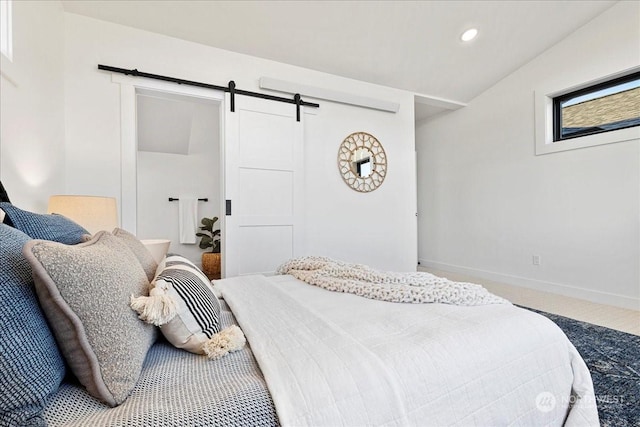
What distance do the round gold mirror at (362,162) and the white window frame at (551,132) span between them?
6.00 feet

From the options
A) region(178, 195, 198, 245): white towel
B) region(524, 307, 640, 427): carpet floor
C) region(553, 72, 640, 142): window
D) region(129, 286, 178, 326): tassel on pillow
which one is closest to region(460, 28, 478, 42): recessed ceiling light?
region(553, 72, 640, 142): window

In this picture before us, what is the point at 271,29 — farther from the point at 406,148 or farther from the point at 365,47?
the point at 406,148

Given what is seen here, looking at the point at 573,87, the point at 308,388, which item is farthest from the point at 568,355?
the point at 573,87

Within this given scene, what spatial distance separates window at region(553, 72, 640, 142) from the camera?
10.2 ft

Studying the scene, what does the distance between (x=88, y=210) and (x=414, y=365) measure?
2.11 meters

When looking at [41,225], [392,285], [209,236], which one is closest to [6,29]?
[41,225]

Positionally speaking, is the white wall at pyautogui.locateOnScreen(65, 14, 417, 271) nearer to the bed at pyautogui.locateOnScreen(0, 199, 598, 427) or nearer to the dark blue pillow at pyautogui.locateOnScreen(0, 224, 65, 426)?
the bed at pyautogui.locateOnScreen(0, 199, 598, 427)

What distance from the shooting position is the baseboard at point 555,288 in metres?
3.03

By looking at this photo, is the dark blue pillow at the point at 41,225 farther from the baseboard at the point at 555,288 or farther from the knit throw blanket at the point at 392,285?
the baseboard at the point at 555,288

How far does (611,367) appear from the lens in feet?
5.88

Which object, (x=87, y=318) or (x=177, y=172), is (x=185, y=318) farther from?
(x=177, y=172)

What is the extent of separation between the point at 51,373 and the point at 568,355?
4.75ft

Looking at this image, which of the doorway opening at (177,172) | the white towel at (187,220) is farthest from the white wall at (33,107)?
the white towel at (187,220)

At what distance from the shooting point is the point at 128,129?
8.79 ft
